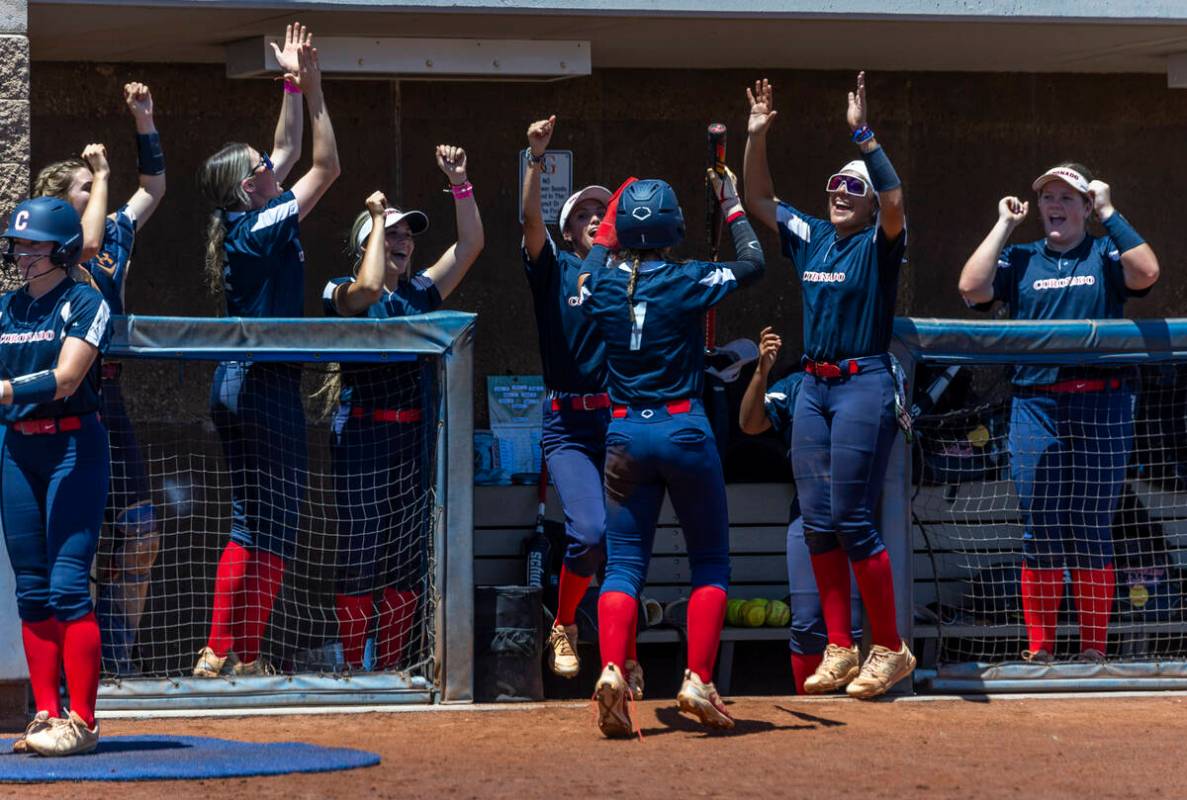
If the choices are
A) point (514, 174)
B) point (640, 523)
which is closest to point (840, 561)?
point (640, 523)

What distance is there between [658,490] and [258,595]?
1696 millimetres

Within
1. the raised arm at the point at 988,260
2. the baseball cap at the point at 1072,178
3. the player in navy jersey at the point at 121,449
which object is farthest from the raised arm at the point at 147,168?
the baseball cap at the point at 1072,178

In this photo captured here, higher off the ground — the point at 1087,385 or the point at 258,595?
the point at 1087,385

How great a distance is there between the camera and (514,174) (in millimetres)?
9703

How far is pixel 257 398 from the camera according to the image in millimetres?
7148

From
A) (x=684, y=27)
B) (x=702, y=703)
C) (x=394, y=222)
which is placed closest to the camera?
(x=702, y=703)

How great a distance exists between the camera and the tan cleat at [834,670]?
7.04m

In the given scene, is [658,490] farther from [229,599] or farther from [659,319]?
[229,599]

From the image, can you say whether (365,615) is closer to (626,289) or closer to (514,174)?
(626,289)

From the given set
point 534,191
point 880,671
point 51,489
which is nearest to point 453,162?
point 534,191

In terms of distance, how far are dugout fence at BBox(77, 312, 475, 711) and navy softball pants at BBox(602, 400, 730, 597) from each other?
2.66 feet

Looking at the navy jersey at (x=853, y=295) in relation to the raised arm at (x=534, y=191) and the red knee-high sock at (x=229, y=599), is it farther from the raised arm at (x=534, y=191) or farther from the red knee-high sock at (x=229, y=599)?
the red knee-high sock at (x=229, y=599)

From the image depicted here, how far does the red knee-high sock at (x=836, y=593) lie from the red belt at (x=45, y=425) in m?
2.80

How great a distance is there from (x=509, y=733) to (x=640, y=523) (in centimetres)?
89
